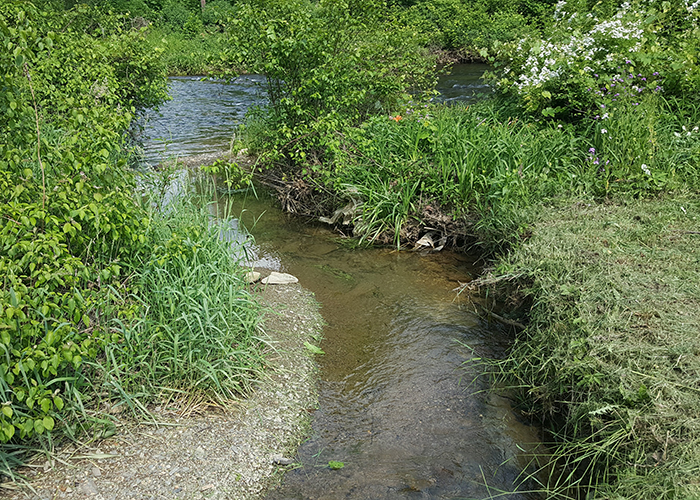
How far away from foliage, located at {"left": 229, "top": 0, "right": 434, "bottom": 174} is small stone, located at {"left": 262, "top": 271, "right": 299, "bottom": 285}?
5.71 ft

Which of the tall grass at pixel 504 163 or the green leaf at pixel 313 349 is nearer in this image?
the green leaf at pixel 313 349

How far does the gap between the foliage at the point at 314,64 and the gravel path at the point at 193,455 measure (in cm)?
359

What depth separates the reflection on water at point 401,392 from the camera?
117 inches

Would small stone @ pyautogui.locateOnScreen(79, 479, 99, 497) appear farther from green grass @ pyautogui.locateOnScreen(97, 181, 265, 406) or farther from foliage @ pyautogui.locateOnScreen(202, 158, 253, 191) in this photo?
foliage @ pyautogui.locateOnScreen(202, 158, 253, 191)

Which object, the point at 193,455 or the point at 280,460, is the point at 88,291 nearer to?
the point at 193,455

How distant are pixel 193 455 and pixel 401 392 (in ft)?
4.90

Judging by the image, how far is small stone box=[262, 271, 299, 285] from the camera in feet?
16.4

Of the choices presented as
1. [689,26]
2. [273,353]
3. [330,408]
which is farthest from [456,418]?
[689,26]

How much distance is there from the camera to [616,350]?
9.75 ft

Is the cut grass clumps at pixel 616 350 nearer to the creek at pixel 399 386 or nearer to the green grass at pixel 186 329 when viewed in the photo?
the creek at pixel 399 386

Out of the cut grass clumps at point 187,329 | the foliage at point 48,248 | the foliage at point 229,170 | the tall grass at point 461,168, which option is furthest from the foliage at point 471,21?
the foliage at point 48,248

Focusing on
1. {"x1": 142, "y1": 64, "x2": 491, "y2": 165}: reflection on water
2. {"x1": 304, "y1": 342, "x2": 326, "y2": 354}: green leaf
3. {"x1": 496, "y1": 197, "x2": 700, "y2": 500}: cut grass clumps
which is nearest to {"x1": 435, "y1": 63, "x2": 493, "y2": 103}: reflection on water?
{"x1": 142, "y1": 64, "x2": 491, "y2": 165}: reflection on water

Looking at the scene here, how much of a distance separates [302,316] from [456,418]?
161cm

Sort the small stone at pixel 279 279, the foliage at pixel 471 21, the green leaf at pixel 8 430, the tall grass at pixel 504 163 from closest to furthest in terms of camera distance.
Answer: the green leaf at pixel 8 430 → the small stone at pixel 279 279 → the tall grass at pixel 504 163 → the foliage at pixel 471 21
